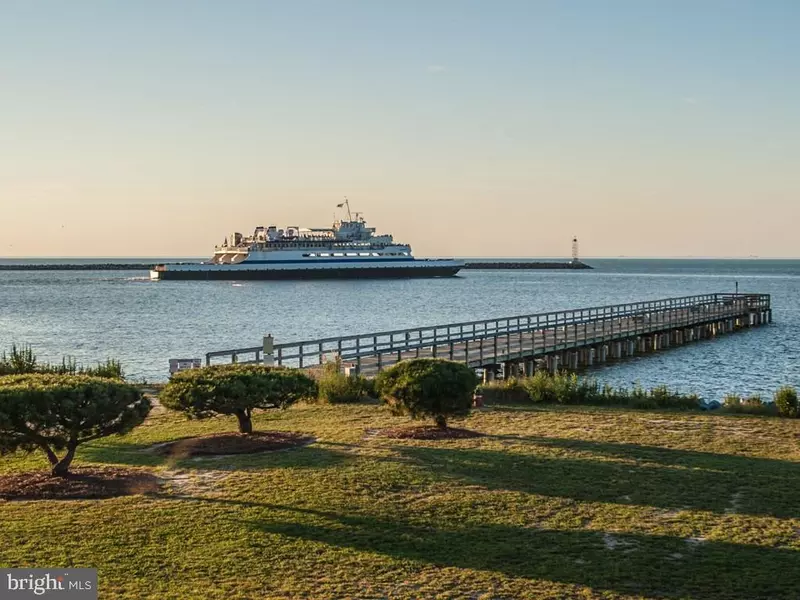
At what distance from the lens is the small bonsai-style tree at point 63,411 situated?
38.2 ft

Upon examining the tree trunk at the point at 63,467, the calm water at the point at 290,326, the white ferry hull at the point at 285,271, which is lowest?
the calm water at the point at 290,326

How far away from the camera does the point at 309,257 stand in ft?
543

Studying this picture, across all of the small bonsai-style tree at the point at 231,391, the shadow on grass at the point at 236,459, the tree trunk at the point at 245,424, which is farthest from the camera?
the tree trunk at the point at 245,424

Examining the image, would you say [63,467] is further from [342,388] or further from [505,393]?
[505,393]

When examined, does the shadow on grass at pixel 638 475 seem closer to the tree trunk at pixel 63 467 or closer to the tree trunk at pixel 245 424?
the tree trunk at pixel 245 424

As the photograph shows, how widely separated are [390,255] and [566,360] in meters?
136

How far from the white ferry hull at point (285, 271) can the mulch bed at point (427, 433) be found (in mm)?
145696

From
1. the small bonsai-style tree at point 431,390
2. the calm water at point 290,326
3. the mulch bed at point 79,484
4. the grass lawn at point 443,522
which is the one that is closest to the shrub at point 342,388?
the small bonsai-style tree at point 431,390

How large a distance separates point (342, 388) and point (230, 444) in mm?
6333

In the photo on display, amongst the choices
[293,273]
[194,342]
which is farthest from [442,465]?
[293,273]

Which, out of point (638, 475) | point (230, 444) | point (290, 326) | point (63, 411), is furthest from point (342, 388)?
point (290, 326)

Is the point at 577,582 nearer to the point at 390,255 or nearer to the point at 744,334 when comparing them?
the point at 744,334

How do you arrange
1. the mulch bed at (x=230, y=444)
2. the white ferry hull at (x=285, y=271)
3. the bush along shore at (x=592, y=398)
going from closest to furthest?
the mulch bed at (x=230, y=444)
the bush along shore at (x=592, y=398)
the white ferry hull at (x=285, y=271)

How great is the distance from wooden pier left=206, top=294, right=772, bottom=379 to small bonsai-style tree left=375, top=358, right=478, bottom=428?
7.67m
